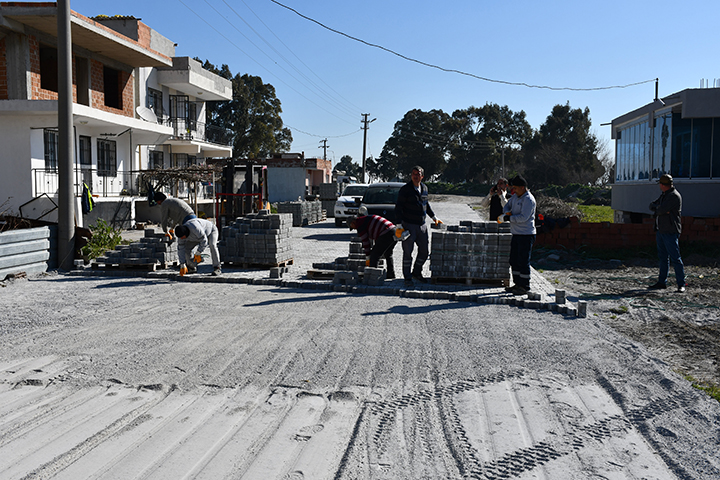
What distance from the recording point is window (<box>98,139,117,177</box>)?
2548 centimetres

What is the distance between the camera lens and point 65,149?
505 inches

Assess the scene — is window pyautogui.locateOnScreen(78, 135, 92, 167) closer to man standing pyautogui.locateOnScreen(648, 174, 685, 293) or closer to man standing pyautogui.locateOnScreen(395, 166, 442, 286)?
man standing pyautogui.locateOnScreen(395, 166, 442, 286)

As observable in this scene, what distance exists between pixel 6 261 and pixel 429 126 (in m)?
76.3

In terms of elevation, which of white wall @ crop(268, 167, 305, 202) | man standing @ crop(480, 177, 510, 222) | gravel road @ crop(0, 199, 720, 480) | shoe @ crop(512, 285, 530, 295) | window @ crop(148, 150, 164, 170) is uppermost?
window @ crop(148, 150, 164, 170)

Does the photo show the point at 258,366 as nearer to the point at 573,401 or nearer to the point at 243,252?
the point at 573,401

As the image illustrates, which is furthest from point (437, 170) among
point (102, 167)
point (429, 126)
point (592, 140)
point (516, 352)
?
point (516, 352)

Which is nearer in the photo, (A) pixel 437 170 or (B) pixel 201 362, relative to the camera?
(B) pixel 201 362

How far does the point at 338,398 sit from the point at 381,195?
16.1 m

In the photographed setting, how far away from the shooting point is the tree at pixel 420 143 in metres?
82.8

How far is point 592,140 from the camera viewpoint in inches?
2714

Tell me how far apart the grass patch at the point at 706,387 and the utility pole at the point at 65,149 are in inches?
473

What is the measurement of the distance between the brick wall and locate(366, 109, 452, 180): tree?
222 ft

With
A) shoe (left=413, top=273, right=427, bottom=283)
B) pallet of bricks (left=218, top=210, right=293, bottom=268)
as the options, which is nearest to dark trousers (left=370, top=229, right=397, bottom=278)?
shoe (left=413, top=273, right=427, bottom=283)

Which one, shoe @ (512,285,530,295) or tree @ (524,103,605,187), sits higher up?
tree @ (524,103,605,187)
